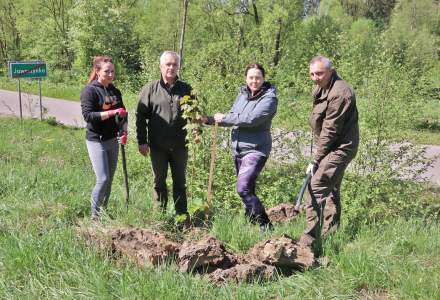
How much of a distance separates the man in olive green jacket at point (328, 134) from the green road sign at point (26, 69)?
12.0 metres

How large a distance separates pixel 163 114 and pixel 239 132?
0.79 meters

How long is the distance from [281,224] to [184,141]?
136cm

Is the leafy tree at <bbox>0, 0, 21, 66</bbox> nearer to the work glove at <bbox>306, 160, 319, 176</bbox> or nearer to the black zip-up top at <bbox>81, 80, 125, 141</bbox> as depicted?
the black zip-up top at <bbox>81, 80, 125, 141</bbox>

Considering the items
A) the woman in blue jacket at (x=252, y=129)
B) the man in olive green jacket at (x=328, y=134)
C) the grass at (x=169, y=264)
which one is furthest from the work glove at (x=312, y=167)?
the grass at (x=169, y=264)

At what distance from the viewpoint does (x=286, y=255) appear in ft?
11.5

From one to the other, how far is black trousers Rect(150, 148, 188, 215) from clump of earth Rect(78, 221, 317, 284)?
1118 millimetres

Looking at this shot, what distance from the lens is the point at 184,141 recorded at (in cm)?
463

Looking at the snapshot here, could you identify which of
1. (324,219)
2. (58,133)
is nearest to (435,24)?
(58,133)

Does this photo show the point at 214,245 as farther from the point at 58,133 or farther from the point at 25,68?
the point at 25,68

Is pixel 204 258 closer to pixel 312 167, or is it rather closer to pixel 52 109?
pixel 312 167

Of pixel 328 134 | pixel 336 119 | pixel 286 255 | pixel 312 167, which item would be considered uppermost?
pixel 336 119

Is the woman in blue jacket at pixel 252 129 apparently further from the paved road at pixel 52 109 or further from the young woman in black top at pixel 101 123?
the paved road at pixel 52 109

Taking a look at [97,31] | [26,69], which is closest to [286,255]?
[26,69]

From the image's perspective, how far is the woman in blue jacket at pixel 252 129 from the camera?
4.30 meters
